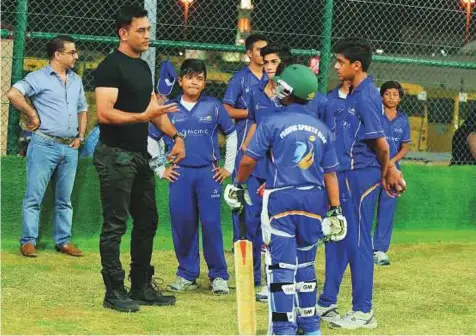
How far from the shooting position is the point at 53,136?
10.3 metres

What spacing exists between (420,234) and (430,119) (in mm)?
2496

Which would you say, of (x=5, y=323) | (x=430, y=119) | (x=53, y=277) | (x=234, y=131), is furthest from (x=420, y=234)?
(x=5, y=323)

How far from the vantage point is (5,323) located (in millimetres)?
7426

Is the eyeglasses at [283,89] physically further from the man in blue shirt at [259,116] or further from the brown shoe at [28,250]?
the brown shoe at [28,250]

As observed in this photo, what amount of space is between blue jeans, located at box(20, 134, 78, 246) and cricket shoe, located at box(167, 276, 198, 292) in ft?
5.77

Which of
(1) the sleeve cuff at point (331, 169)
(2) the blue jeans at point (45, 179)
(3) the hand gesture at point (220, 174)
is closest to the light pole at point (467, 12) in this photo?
(3) the hand gesture at point (220, 174)

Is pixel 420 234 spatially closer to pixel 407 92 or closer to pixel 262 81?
pixel 407 92

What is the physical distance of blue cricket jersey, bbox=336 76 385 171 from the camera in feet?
25.2

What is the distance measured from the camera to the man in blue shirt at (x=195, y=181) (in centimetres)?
916

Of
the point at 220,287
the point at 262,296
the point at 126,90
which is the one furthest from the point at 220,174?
the point at 126,90

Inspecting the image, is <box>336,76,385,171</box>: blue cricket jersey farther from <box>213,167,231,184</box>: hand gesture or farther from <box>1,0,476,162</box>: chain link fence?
<box>1,0,476,162</box>: chain link fence

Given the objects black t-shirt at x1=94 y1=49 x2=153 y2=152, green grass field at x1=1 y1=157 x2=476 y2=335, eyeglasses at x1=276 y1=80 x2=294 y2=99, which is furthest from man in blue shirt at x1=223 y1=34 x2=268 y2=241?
eyeglasses at x1=276 y1=80 x2=294 y2=99

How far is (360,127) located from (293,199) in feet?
4.14

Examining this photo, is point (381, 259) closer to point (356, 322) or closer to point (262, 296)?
point (262, 296)
